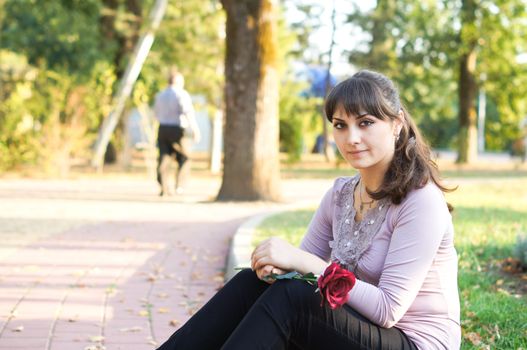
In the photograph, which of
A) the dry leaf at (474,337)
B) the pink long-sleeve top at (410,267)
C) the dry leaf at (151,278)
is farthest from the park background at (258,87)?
the dry leaf at (151,278)

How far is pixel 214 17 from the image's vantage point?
67.6ft

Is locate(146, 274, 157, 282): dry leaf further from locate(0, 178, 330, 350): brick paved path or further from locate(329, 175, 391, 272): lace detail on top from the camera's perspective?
locate(329, 175, 391, 272): lace detail on top

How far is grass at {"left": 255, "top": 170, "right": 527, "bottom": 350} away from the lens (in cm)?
416

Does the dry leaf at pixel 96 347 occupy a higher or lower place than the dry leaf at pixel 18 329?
higher

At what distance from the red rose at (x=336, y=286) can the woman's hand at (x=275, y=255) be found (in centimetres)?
30

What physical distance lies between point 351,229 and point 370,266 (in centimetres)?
20

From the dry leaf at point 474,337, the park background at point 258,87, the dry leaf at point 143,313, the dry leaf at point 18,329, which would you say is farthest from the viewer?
the park background at point 258,87

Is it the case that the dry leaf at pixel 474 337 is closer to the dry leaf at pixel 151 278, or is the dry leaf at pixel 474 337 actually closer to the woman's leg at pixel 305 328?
the woman's leg at pixel 305 328

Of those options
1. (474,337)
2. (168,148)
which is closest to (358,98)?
(474,337)

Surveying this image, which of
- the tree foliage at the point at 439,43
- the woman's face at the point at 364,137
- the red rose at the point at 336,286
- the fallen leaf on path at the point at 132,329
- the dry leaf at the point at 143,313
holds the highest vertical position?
the tree foliage at the point at 439,43

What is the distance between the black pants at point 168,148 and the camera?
Answer: 12.6 m

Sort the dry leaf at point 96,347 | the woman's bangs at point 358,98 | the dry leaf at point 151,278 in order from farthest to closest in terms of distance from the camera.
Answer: the dry leaf at point 151,278, the dry leaf at point 96,347, the woman's bangs at point 358,98

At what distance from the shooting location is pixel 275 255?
288 cm

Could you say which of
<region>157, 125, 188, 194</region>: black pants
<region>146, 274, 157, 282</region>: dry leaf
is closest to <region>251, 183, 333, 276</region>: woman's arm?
<region>146, 274, 157, 282</region>: dry leaf
